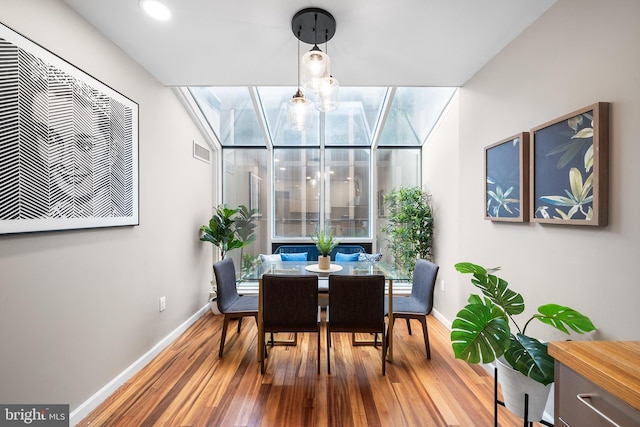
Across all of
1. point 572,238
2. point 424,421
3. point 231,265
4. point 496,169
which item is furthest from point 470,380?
point 231,265

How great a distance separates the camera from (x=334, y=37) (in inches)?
79.4

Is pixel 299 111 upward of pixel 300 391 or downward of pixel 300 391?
upward

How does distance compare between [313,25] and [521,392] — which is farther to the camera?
[313,25]

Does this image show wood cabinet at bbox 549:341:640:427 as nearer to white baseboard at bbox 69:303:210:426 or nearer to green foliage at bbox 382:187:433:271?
white baseboard at bbox 69:303:210:426

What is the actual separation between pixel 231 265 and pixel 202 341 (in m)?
0.82

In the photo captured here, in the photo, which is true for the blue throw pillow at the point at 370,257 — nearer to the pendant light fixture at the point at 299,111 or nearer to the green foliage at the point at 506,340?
the pendant light fixture at the point at 299,111

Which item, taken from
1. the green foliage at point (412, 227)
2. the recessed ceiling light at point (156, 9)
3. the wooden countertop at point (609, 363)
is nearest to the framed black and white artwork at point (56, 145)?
the recessed ceiling light at point (156, 9)

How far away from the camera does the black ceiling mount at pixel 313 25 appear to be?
5.70 feet

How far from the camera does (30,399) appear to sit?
58.4 inches

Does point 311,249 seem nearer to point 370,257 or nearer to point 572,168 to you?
point 370,257

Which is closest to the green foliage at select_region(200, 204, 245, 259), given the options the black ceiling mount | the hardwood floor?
the hardwood floor

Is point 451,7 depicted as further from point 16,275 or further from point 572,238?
point 16,275

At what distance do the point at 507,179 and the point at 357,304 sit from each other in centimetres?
145

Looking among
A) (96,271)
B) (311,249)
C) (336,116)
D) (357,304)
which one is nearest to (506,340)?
(357,304)
